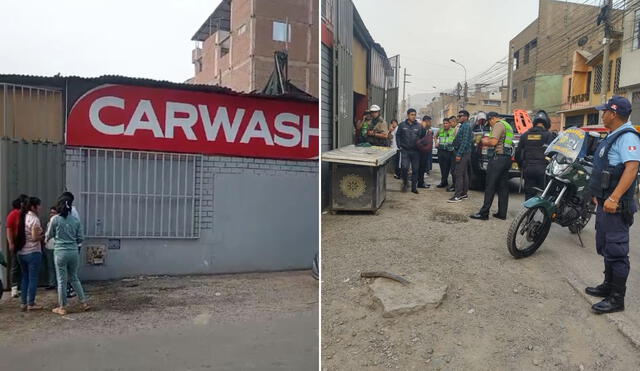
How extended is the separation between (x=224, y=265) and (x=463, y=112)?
7.95 feet

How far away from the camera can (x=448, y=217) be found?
1.06m

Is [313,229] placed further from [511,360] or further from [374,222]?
[511,360]

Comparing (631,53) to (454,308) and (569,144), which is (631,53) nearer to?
(569,144)

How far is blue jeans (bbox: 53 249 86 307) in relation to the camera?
7.90 ft

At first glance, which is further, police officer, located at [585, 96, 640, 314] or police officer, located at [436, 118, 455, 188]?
police officer, located at [436, 118, 455, 188]

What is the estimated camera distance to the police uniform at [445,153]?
1.17 metres

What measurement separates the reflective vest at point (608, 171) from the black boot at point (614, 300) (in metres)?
0.17

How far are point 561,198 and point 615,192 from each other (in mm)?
253

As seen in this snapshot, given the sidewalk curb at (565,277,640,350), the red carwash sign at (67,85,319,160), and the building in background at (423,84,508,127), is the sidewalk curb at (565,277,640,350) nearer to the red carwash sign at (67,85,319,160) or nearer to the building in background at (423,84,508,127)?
the building in background at (423,84,508,127)

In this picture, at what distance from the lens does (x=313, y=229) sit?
2.75m

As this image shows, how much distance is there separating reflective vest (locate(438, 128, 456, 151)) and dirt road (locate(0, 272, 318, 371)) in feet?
3.58

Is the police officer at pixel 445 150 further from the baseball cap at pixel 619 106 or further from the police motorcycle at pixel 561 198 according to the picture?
the baseball cap at pixel 619 106

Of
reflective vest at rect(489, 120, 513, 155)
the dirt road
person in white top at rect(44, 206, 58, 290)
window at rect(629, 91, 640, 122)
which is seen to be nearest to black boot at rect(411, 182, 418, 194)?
reflective vest at rect(489, 120, 513, 155)

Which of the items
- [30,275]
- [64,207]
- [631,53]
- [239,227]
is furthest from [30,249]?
[631,53]
